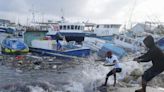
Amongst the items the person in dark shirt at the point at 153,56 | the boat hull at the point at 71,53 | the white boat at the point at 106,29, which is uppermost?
the person in dark shirt at the point at 153,56

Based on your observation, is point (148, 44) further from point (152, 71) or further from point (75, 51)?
point (75, 51)

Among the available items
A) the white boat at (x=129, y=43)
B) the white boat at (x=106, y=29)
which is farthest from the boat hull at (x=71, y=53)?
the white boat at (x=106, y=29)

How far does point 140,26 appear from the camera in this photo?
205 feet

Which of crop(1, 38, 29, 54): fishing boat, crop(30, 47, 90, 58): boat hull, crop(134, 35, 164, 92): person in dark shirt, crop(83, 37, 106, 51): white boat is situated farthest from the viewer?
crop(83, 37, 106, 51): white boat

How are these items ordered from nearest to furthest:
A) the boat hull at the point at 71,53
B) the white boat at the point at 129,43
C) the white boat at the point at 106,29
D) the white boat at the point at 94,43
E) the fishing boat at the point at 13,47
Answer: the boat hull at the point at 71,53
the white boat at the point at 129,43
the fishing boat at the point at 13,47
the white boat at the point at 94,43
the white boat at the point at 106,29

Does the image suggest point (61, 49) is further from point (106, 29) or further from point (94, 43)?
point (106, 29)

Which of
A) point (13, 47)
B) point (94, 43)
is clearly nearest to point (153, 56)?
point (13, 47)

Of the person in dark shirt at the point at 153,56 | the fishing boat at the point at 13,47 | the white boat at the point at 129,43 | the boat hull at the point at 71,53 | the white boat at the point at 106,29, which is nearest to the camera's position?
the person in dark shirt at the point at 153,56

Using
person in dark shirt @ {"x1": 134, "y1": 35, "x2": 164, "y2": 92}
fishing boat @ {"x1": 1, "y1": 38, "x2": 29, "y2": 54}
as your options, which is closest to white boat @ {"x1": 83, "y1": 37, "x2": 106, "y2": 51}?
fishing boat @ {"x1": 1, "y1": 38, "x2": 29, "y2": 54}

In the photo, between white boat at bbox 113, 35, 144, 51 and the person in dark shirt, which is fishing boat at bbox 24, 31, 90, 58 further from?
the person in dark shirt

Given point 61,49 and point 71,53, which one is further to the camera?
point 61,49

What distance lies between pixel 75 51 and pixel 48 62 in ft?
20.5

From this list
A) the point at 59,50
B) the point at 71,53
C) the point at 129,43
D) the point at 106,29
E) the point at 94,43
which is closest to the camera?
the point at 71,53

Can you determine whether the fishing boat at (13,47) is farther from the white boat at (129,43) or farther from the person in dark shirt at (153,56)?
the person in dark shirt at (153,56)
